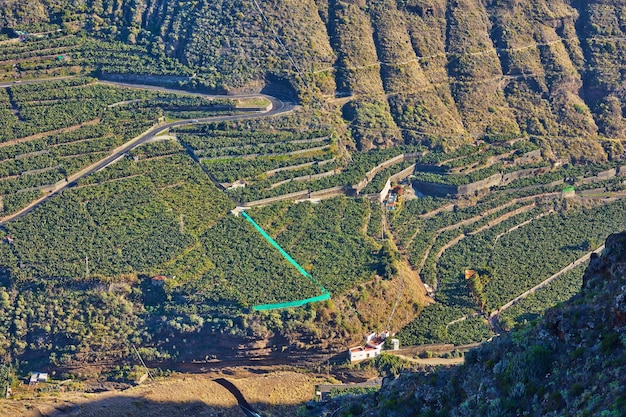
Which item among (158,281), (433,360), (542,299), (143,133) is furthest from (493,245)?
(143,133)

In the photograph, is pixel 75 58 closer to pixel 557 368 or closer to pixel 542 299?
pixel 542 299

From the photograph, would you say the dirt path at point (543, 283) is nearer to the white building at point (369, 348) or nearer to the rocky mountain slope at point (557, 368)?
the white building at point (369, 348)

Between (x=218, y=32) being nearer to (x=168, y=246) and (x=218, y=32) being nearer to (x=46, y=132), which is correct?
(x=46, y=132)

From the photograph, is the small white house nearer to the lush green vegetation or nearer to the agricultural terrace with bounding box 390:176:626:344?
the agricultural terrace with bounding box 390:176:626:344

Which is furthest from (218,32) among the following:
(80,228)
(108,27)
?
(80,228)

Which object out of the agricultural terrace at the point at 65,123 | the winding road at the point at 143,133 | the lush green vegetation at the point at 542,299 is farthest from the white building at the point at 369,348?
the agricultural terrace at the point at 65,123

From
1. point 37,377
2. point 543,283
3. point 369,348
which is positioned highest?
point 543,283

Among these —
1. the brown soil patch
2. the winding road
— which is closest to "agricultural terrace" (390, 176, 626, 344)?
the brown soil patch
